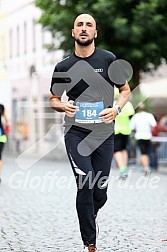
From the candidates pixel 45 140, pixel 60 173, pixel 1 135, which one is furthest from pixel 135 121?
pixel 45 140

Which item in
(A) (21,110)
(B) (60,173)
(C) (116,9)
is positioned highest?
(C) (116,9)

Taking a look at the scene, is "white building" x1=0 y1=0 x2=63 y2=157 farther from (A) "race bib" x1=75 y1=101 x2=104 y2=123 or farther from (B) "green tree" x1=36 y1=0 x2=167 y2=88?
(A) "race bib" x1=75 y1=101 x2=104 y2=123

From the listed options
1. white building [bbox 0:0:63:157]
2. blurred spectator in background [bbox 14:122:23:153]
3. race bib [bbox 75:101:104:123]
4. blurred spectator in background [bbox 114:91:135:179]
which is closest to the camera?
race bib [bbox 75:101:104:123]

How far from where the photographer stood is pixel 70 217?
964 cm

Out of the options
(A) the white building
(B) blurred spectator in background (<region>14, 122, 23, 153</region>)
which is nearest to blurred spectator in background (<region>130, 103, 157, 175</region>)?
(A) the white building

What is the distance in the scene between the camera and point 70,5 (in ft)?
86.3

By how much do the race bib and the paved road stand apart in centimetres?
117

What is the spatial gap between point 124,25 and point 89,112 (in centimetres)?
1831

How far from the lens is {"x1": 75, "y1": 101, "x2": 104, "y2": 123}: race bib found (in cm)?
659

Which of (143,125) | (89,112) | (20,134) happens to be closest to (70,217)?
(89,112)

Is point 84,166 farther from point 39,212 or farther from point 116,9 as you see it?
point 116,9

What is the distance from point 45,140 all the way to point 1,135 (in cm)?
1903

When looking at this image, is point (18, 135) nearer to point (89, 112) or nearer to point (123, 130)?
point (123, 130)

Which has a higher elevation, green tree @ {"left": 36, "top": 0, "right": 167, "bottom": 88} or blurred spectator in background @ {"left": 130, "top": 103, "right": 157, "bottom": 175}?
green tree @ {"left": 36, "top": 0, "right": 167, "bottom": 88}
